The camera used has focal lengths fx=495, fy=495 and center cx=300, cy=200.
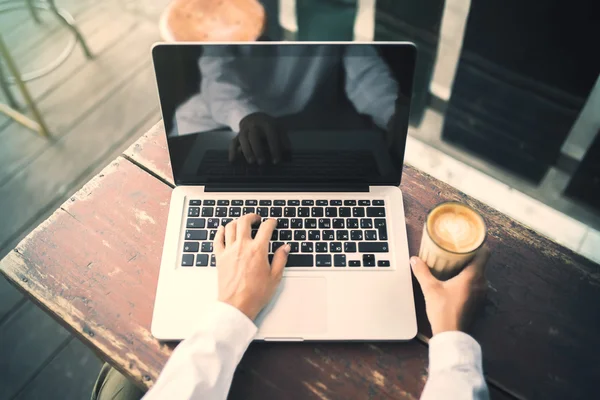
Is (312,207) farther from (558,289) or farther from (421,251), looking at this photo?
(558,289)

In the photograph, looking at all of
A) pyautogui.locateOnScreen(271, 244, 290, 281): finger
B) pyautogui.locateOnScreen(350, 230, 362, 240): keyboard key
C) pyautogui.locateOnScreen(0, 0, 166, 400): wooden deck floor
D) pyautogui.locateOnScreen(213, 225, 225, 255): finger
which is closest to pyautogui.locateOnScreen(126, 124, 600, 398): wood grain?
pyautogui.locateOnScreen(350, 230, 362, 240): keyboard key

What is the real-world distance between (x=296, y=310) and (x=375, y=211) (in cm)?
23

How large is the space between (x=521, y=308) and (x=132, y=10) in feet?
7.29

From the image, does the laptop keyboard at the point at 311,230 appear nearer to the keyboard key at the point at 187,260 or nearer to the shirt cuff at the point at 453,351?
the keyboard key at the point at 187,260

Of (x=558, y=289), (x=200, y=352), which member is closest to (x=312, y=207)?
(x=200, y=352)

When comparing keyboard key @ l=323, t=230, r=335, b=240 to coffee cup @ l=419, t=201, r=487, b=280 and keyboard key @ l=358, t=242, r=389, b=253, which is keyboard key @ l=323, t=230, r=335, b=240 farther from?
coffee cup @ l=419, t=201, r=487, b=280

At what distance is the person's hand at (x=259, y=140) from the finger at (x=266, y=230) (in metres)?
0.11

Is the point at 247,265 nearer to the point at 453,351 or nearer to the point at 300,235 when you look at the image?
the point at 300,235

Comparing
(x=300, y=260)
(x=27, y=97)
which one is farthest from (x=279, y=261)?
(x=27, y=97)

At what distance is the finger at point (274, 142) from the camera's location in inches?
Result: 33.9

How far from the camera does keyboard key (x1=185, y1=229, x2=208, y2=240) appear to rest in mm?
881

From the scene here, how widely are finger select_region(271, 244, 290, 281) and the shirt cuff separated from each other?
0.26 metres

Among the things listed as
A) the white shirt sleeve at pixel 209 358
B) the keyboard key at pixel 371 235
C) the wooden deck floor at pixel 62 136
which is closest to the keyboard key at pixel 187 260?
the white shirt sleeve at pixel 209 358

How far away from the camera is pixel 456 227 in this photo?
79cm
